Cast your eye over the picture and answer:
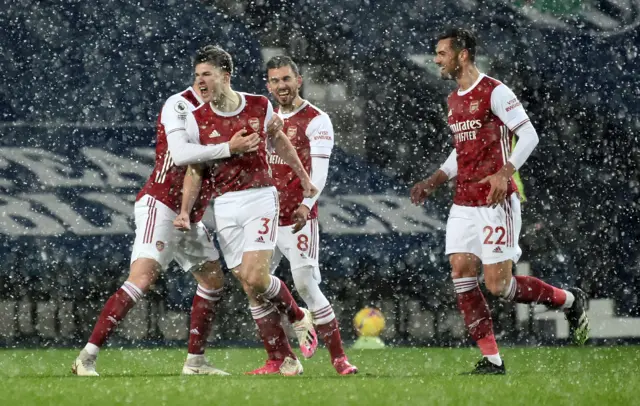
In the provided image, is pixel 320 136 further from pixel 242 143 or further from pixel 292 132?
pixel 242 143

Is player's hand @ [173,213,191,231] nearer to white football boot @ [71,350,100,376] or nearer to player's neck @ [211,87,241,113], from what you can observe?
player's neck @ [211,87,241,113]

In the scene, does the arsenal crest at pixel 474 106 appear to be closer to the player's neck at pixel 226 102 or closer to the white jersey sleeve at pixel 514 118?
the white jersey sleeve at pixel 514 118

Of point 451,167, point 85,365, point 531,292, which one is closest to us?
point 85,365

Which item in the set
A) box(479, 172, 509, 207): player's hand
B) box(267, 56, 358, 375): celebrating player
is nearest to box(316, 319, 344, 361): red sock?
box(267, 56, 358, 375): celebrating player

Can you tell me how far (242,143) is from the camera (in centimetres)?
609

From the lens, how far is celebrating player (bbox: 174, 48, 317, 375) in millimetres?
6262

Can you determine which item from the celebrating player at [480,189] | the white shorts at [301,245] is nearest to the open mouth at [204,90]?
the white shorts at [301,245]

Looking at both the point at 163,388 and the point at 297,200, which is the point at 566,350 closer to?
the point at 297,200

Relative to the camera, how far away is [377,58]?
934cm

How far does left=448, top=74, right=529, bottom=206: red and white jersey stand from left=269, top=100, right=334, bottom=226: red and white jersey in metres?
0.74

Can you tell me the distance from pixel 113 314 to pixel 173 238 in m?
0.54

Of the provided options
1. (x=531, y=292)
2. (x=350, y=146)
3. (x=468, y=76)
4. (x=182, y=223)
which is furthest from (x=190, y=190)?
(x=350, y=146)

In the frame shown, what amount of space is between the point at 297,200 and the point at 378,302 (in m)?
2.49

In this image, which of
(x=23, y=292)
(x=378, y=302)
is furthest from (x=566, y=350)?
(x=23, y=292)
